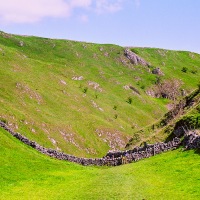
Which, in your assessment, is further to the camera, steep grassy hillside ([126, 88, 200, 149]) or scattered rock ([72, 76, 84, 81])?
scattered rock ([72, 76, 84, 81])

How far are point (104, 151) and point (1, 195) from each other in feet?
224

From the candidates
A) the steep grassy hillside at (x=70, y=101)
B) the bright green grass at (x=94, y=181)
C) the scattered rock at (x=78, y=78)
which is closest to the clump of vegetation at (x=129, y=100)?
the steep grassy hillside at (x=70, y=101)

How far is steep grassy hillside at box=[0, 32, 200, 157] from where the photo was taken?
303 ft

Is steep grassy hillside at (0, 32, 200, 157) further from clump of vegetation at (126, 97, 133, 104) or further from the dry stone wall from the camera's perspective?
the dry stone wall

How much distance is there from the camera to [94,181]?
39562 mm

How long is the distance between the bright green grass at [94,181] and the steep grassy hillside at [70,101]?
3273 centimetres

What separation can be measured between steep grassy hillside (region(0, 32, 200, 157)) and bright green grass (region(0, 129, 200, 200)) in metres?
32.7

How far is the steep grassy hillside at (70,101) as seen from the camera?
92.3 metres

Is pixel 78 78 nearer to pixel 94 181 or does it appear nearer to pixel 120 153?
pixel 120 153

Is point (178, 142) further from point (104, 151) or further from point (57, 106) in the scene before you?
point (57, 106)

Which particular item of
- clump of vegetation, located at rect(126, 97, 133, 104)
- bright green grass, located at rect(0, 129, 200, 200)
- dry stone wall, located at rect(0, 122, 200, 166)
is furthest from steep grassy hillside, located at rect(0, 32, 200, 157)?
bright green grass, located at rect(0, 129, 200, 200)

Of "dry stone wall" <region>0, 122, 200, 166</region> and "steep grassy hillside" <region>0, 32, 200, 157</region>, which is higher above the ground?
"steep grassy hillside" <region>0, 32, 200, 157</region>

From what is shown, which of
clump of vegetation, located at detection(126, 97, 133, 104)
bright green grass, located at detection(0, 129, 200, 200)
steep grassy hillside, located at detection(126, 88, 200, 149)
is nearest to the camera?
bright green grass, located at detection(0, 129, 200, 200)

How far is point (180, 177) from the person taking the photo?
111 feet
